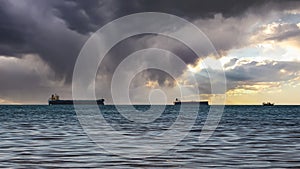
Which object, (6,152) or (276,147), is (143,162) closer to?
(6,152)

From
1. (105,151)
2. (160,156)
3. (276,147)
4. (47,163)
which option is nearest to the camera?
(47,163)

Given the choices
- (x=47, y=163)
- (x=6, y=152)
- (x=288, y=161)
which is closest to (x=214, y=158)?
(x=288, y=161)

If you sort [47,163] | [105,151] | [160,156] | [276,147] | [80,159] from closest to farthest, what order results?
[47,163]
[80,159]
[160,156]
[105,151]
[276,147]

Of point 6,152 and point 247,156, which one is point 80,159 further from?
point 247,156

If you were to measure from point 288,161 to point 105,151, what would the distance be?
11929 mm

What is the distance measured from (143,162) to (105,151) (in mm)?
6004

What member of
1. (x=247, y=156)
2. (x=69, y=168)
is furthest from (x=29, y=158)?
(x=247, y=156)

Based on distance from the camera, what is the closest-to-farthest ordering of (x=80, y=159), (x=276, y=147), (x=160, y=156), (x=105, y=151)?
1. (x=80, y=159)
2. (x=160, y=156)
3. (x=105, y=151)
4. (x=276, y=147)

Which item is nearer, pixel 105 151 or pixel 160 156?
pixel 160 156

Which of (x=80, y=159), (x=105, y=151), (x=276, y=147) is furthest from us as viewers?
(x=276, y=147)

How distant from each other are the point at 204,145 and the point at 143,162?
1153 centimetres

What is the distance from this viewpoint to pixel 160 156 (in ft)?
91.5

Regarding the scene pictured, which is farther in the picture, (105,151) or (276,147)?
(276,147)

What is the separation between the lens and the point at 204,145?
35469 millimetres
